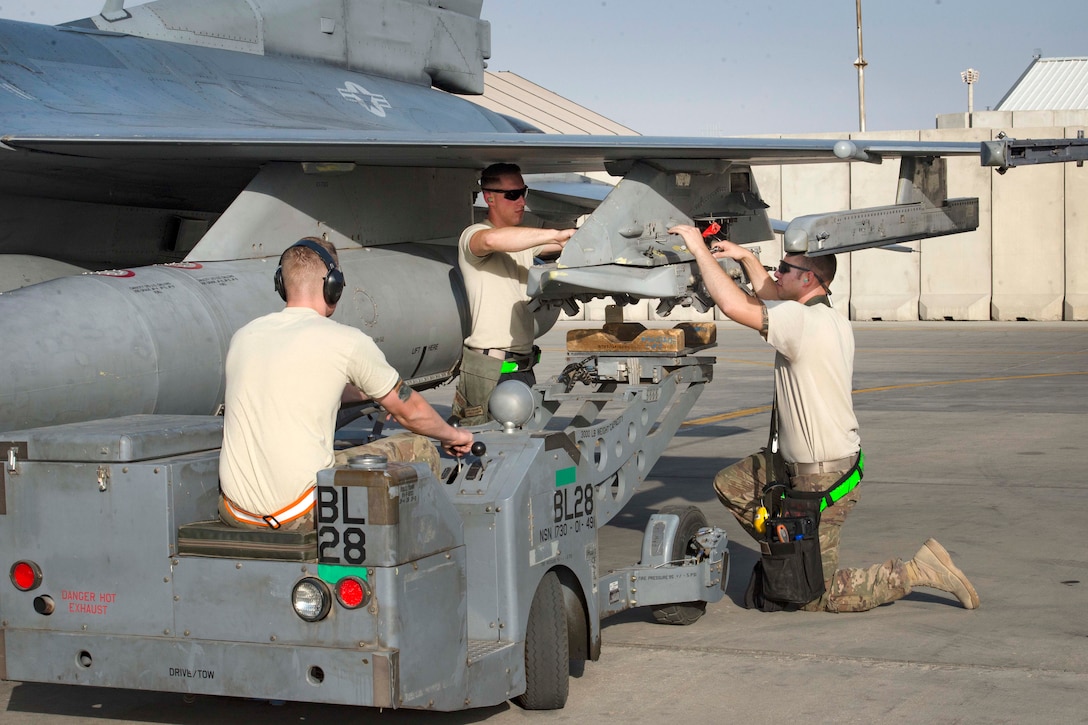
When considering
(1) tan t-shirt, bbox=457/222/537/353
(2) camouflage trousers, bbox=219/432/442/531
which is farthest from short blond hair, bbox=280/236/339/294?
(1) tan t-shirt, bbox=457/222/537/353

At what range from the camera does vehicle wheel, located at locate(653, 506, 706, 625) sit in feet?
19.5

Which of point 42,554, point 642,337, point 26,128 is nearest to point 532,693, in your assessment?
point 42,554

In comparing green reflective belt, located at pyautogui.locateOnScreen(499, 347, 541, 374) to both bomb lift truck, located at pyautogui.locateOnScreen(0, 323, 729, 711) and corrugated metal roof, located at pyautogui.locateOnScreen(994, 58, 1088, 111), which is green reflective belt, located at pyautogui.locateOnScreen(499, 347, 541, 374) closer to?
bomb lift truck, located at pyautogui.locateOnScreen(0, 323, 729, 711)

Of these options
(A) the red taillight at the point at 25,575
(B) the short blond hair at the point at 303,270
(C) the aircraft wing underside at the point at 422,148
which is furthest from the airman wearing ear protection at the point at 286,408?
(C) the aircraft wing underside at the point at 422,148

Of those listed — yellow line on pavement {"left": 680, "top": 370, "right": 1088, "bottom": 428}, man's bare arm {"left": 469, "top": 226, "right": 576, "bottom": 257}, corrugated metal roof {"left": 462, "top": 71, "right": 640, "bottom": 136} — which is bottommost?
yellow line on pavement {"left": 680, "top": 370, "right": 1088, "bottom": 428}

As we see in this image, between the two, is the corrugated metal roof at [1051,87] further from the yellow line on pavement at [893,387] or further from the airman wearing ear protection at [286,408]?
the airman wearing ear protection at [286,408]

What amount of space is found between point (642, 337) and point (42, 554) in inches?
163

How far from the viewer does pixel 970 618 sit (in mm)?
5910

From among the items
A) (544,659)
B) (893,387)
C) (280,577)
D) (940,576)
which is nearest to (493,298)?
(940,576)

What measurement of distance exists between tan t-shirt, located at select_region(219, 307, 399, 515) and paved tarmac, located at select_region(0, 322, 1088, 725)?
1.12m

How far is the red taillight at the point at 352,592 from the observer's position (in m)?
3.88

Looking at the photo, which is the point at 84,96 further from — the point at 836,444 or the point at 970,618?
the point at 970,618

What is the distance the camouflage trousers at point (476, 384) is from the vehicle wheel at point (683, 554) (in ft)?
5.14

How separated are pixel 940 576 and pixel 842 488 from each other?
2.02 feet
